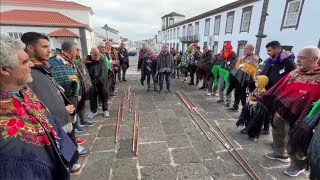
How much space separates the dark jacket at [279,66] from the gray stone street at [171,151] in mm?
1280

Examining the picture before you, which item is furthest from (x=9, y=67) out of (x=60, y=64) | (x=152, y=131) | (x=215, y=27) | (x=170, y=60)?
(x=215, y=27)

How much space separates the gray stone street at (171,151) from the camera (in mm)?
2771

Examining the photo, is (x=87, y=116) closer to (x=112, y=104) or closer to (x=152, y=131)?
(x=112, y=104)

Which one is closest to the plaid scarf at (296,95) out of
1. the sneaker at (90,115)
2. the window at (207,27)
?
the sneaker at (90,115)

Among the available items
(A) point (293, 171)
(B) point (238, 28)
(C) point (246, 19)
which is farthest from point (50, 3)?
(A) point (293, 171)

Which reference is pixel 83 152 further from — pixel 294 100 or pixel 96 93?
pixel 294 100

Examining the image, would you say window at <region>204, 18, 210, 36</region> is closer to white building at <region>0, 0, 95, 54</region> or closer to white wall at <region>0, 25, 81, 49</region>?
white building at <region>0, 0, 95, 54</region>

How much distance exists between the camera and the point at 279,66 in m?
3.34

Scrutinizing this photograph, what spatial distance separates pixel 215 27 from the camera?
2141 centimetres

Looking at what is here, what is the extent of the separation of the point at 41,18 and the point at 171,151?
29.8m

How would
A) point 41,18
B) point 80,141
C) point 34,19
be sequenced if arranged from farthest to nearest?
point 41,18 < point 34,19 < point 80,141

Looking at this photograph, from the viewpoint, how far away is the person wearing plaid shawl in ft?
7.80

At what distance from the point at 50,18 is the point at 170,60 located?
26355mm

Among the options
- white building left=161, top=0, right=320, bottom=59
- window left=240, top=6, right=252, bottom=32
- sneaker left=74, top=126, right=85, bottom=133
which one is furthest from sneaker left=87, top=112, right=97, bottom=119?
window left=240, top=6, right=252, bottom=32
